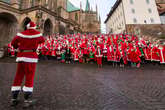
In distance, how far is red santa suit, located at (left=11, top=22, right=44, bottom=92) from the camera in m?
2.10

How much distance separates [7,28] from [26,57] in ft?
72.5

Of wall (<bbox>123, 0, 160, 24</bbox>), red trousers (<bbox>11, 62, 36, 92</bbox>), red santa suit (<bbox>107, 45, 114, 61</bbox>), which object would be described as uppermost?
wall (<bbox>123, 0, 160, 24</bbox>)

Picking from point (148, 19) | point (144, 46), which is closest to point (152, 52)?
point (144, 46)

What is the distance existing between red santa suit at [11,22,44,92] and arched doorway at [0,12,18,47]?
19902mm

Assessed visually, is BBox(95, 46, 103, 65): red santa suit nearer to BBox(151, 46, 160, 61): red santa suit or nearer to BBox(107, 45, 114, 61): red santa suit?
BBox(107, 45, 114, 61): red santa suit

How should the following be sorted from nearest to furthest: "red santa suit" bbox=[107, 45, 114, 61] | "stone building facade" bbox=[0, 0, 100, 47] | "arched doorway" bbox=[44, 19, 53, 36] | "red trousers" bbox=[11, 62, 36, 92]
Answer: "red trousers" bbox=[11, 62, 36, 92], "red santa suit" bbox=[107, 45, 114, 61], "stone building facade" bbox=[0, 0, 100, 47], "arched doorway" bbox=[44, 19, 53, 36]

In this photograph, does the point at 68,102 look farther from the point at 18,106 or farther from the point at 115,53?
the point at 115,53

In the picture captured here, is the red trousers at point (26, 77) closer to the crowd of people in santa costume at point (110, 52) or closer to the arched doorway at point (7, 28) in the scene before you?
the crowd of people in santa costume at point (110, 52)

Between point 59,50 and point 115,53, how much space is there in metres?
6.16

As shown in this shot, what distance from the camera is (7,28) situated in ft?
60.9

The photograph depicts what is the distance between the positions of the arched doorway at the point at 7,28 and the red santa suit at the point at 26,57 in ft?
65.3

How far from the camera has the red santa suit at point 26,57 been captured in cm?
210

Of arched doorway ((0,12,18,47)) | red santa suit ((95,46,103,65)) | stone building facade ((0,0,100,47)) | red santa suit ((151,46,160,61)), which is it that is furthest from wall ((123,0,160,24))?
arched doorway ((0,12,18,47))

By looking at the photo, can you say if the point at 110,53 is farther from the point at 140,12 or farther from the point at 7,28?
the point at 140,12
